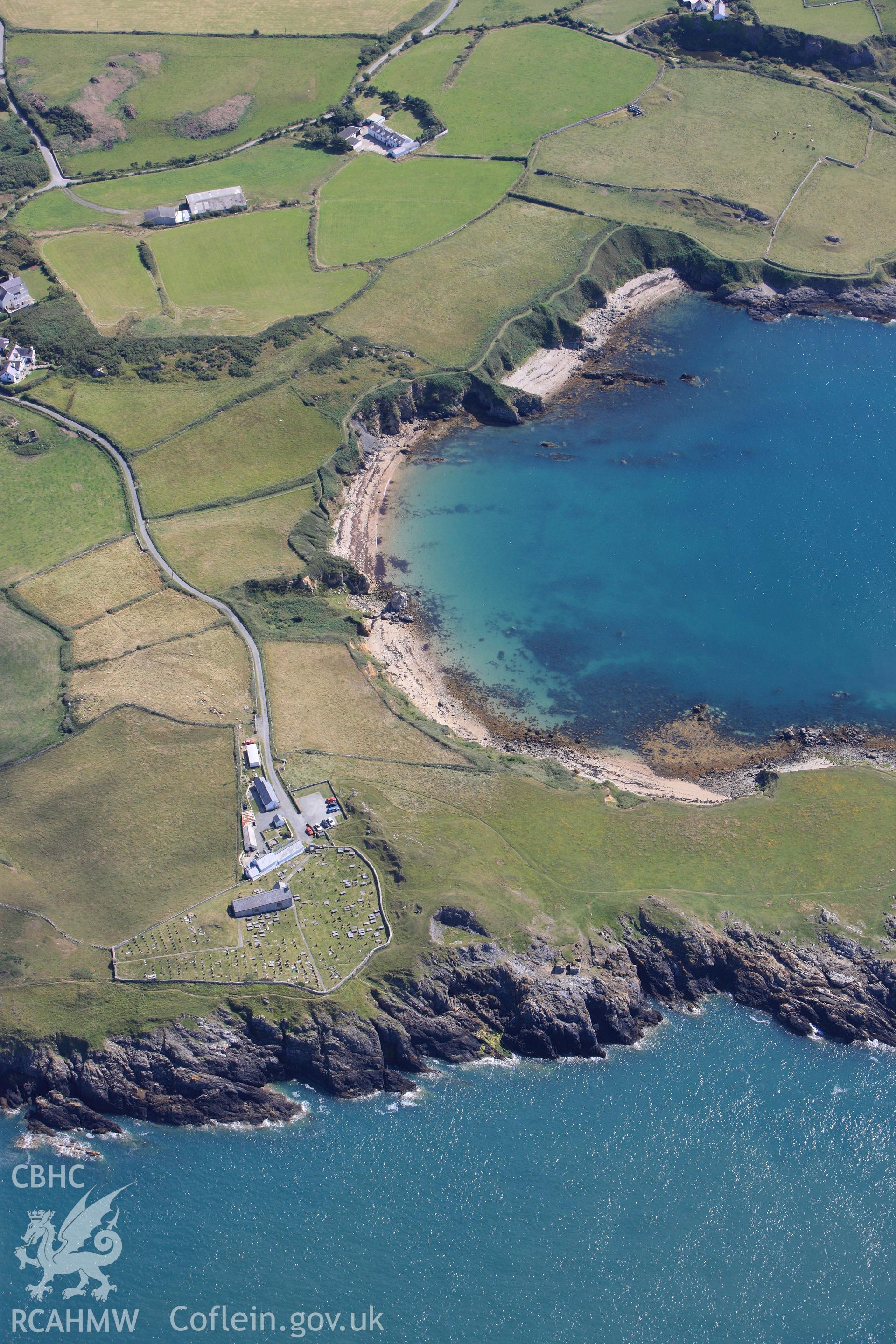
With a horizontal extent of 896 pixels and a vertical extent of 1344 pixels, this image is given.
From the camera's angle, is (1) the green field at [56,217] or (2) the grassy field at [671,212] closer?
(2) the grassy field at [671,212]

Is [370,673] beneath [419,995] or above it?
above

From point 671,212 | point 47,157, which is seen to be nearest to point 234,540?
point 671,212

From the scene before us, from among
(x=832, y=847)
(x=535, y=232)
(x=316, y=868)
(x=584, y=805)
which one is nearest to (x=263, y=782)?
(x=316, y=868)

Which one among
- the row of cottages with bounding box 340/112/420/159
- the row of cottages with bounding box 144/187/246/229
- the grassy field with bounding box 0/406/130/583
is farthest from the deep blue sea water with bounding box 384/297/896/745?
the row of cottages with bounding box 144/187/246/229

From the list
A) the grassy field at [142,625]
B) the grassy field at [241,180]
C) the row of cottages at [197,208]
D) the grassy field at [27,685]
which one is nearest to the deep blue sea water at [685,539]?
the grassy field at [142,625]

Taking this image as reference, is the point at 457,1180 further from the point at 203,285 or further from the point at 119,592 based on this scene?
the point at 203,285

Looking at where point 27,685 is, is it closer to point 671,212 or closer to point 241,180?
point 241,180

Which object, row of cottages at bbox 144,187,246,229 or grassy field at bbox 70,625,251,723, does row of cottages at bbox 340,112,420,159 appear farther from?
grassy field at bbox 70,625,251,723

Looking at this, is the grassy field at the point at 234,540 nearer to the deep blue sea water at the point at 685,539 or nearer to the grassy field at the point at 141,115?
the deep blue sea water at the point at 685,539
